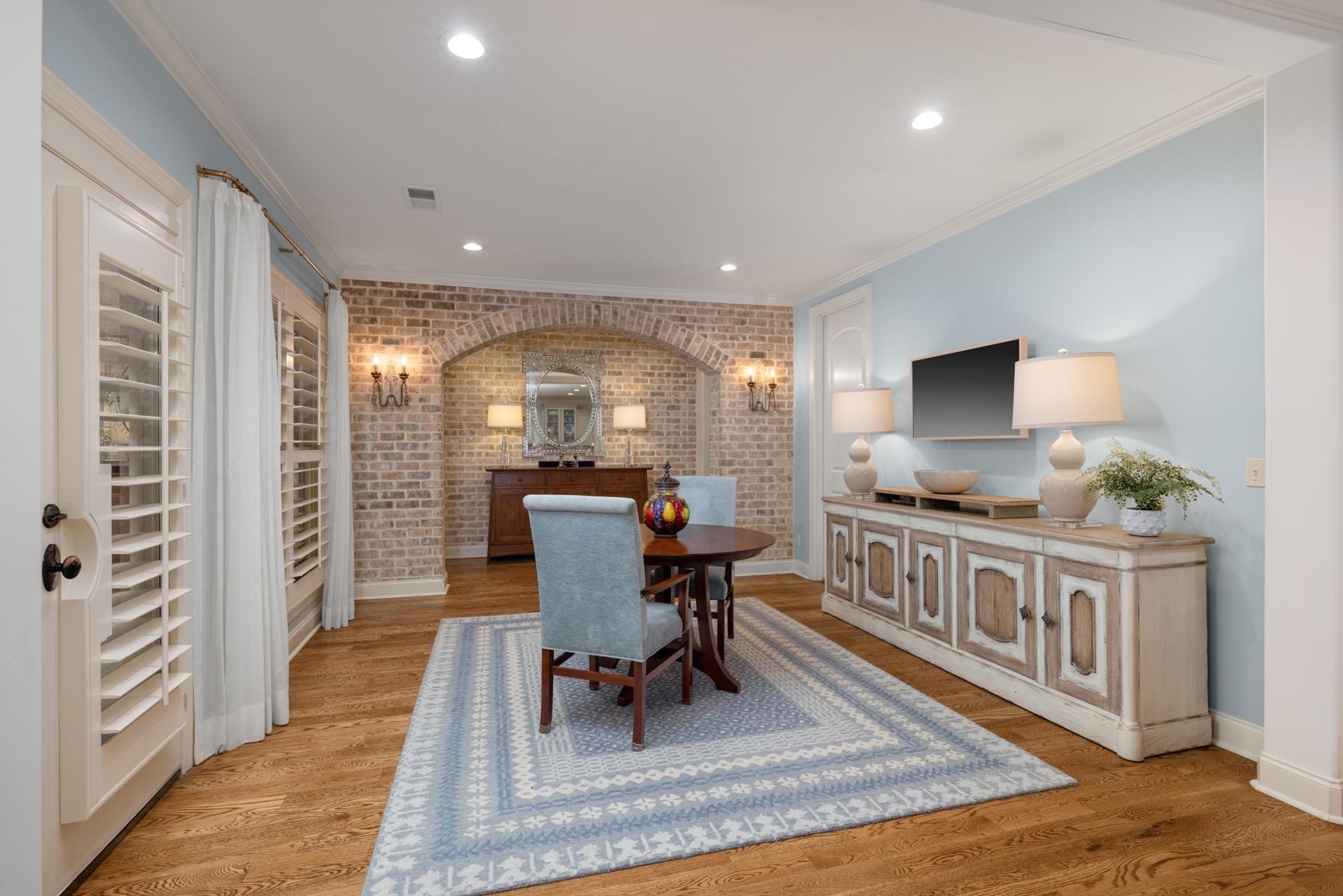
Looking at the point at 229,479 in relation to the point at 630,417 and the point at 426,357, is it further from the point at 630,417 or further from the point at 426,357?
the point at 630,417

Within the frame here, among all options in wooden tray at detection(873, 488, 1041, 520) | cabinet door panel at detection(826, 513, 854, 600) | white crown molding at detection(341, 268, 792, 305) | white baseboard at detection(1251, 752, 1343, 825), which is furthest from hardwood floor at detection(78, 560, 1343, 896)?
white crown molding at detection(341, 268, 792, 305)

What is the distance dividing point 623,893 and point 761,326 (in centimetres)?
492

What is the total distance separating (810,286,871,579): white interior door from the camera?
507cm

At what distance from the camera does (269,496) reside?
109 inches

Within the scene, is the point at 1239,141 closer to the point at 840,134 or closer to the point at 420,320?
the point at 840,134

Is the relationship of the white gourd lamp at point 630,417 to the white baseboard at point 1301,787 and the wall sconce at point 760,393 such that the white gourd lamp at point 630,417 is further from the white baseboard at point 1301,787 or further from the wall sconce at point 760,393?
the white baseboard at point 1301,787

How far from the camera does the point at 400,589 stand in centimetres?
513

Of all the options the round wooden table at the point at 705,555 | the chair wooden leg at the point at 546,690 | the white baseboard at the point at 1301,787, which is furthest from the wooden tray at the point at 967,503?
the chair wooden leg at the point at 546,690

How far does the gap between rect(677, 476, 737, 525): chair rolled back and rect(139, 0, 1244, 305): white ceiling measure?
1620 mm

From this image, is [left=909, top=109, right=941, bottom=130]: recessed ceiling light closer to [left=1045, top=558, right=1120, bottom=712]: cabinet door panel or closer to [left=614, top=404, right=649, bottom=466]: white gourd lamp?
[left=1045, top=558, right=1120, bottom=712]: cabinet door panel

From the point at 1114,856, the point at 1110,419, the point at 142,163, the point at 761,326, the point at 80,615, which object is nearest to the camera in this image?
the point at 80,615

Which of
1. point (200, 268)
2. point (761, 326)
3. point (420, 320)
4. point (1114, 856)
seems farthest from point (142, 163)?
point (761, 326)

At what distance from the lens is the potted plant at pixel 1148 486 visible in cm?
247

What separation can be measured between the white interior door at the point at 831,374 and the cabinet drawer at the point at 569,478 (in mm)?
2302
